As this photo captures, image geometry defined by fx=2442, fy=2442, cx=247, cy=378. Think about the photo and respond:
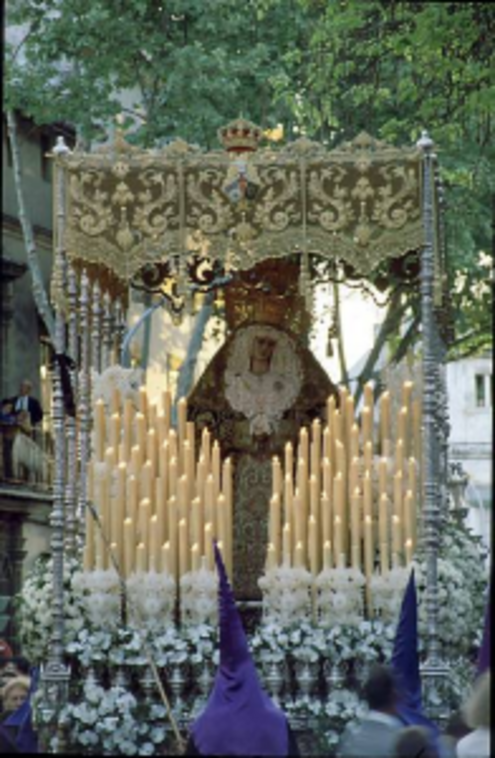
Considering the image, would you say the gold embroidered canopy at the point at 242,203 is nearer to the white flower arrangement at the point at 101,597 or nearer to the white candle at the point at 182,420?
the white candle at the point at 182,420

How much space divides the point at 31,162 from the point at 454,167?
43.6ft

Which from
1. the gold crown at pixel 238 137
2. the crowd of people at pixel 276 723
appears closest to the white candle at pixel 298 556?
the gold crown at pixel 238 137

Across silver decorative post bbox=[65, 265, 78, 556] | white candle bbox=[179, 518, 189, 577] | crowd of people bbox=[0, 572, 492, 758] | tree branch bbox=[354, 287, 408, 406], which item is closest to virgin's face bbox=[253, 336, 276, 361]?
silver decorative post bbox=[65, 265, 78, 556]

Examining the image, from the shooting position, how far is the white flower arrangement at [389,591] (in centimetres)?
1501

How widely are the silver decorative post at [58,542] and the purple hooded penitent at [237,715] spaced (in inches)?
110

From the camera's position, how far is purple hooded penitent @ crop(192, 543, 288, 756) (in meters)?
11.8

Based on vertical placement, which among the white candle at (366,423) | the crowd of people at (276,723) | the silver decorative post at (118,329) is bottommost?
the crowd of people at (276,723)

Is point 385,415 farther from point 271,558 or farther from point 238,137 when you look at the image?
point 238,137

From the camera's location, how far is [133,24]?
2586cm

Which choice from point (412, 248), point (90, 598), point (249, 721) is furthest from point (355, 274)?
point (249, 721)

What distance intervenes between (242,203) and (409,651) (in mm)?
3239

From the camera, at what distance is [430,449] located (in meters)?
15.0

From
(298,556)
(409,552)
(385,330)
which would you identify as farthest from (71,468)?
(385,330)

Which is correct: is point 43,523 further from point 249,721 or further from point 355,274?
point 249,721
